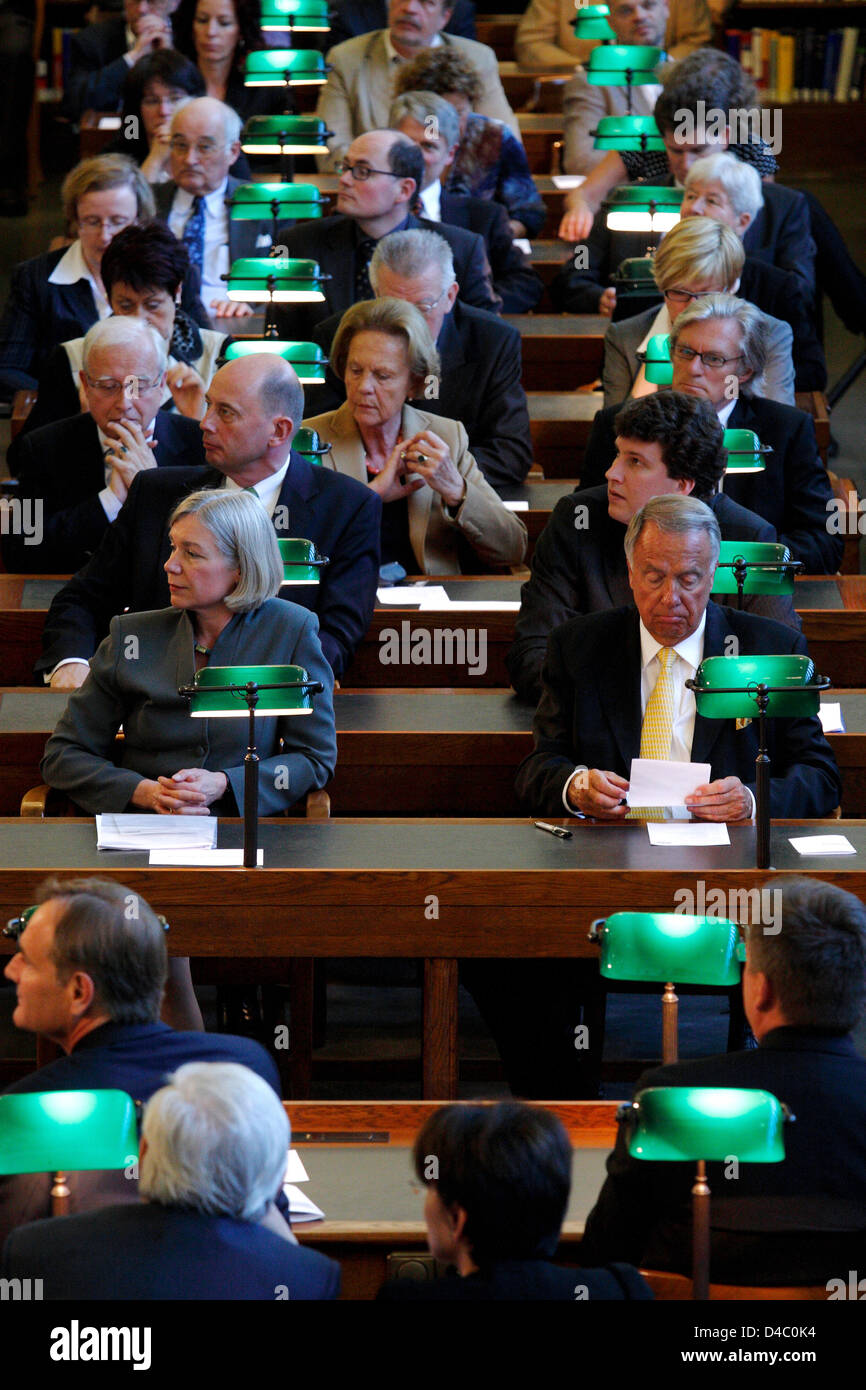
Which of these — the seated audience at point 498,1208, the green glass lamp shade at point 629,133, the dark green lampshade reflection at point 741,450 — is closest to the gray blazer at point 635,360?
the dark green lampshade reflection at point 741,450

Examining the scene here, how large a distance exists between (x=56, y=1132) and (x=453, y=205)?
506cm

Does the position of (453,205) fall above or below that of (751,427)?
above

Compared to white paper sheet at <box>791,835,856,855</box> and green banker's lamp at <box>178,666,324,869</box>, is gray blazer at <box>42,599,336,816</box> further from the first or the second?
white paper sheet at <box>791,835,856,855</box>

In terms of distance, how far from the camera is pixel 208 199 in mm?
6793

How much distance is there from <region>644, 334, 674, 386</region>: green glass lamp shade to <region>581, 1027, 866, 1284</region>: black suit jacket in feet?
9.05

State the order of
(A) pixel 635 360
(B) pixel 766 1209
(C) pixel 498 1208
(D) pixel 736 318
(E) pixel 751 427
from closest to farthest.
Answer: (C) pixel 498 1208 < (B) pixel 766 1209 < (D) pixel 736 318 < (E) pixel 751 427 < (A) pixel 635 360

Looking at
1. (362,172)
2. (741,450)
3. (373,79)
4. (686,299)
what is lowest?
(741,450)

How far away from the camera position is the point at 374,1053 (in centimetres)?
435

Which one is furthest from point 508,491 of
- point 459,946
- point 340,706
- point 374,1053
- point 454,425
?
point 459,946

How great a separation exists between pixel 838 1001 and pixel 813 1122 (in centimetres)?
17

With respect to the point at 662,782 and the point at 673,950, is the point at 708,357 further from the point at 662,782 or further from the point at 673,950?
the point at 673,950

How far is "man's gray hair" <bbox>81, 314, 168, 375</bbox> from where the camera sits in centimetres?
481

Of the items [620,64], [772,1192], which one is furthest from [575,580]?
[620,64]

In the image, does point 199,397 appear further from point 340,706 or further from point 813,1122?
point 813,1122
